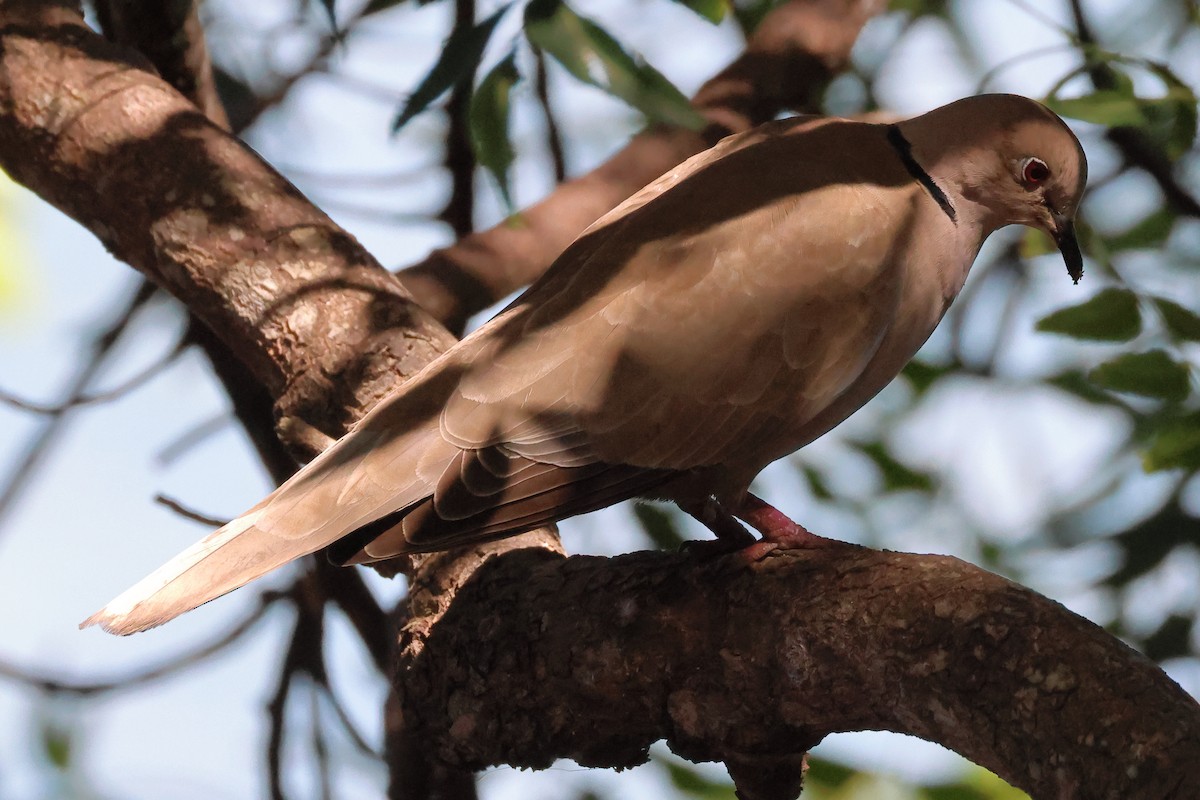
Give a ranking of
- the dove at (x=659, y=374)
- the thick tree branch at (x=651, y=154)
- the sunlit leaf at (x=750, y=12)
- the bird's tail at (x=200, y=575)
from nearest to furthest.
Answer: the bird's tail at (x=200, y=575)
the dove at (x=659, y=374)
the thick tree branch at (x=651, y=154)
the sunlit leaf at (x=750, y=12)

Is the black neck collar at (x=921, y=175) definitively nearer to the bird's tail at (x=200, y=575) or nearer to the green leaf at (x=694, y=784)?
the green leaf at (x=694, y=784)

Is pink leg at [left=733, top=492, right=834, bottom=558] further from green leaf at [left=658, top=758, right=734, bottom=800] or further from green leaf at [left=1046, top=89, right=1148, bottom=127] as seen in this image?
green leaf at [left=1046, top=89, right=1148, bottom=127]

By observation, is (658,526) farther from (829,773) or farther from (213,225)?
(213,225)

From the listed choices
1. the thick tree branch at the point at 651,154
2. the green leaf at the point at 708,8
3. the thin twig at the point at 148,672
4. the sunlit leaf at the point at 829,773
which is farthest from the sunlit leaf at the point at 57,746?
the green leaf at the point at 708,8

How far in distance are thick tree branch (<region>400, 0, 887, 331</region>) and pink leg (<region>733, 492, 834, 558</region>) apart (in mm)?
982

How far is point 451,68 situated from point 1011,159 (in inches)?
48.9

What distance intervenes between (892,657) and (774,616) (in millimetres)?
270

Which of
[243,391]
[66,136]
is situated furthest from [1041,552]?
[66,136]

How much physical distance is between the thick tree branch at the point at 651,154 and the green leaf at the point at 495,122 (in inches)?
23.6

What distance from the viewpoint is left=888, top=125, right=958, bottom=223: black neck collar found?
2.88 metres

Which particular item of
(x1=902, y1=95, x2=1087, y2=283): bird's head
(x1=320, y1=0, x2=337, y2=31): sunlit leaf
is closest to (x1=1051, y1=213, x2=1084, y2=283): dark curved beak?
(x1=902, y1=95, x2=1087, y2=283): bird's head

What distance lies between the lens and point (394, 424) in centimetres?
250

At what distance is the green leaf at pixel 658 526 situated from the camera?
3.48m

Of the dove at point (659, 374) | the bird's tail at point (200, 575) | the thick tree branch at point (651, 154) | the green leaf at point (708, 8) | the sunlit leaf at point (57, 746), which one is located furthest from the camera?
the sunlit leaf at point (57, 746)
